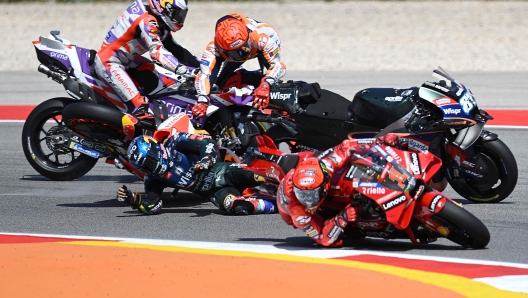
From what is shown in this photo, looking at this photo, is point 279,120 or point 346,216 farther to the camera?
point 279,120

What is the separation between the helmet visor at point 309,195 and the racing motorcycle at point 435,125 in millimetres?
1061

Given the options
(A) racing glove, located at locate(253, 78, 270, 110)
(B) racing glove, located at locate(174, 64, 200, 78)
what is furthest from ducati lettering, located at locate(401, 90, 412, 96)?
(B) racing glove, located at locate(174, 64, 200, 78)

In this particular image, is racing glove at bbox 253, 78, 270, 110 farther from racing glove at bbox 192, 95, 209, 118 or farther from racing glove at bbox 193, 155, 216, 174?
racing glove at bbox 193, 155, 216, 174

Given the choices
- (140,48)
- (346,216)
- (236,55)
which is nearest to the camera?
(346,216)

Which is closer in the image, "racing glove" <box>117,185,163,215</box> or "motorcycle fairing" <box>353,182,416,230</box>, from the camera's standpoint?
"motorcycle fairing" <box>353,182,416,230</box>

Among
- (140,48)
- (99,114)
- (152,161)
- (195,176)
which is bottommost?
(195,176)

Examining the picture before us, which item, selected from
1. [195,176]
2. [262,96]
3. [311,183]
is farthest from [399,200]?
[262,96]

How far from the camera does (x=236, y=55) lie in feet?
26.2

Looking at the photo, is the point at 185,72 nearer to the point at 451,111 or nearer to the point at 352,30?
the point at 451,111

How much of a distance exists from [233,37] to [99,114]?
1.44 meters

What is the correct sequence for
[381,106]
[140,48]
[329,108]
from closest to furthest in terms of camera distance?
[381,106]
[329,108]
[140,48]

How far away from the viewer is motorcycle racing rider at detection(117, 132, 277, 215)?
23.0 feet

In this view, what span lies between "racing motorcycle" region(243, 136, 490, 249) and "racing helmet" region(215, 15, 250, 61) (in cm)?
241

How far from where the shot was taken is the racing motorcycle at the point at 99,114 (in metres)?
Answer: 8.13
